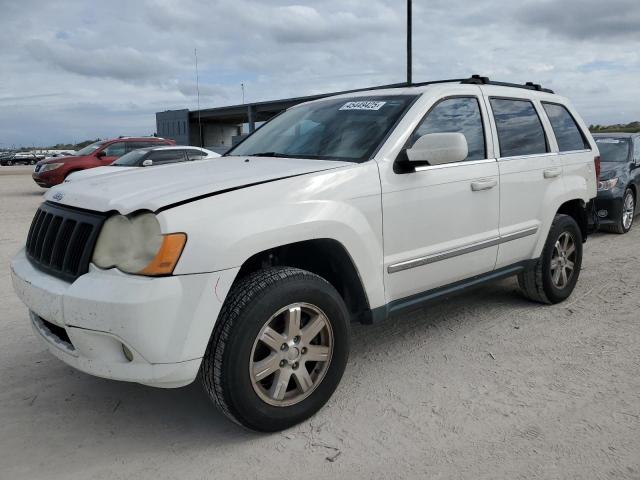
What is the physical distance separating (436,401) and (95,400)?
76.1 inches

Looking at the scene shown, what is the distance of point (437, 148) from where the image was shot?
329 cm

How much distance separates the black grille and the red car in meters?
13.0

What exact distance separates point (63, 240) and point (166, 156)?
10904 mm

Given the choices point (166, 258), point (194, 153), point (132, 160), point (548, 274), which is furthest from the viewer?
point (194, 153)

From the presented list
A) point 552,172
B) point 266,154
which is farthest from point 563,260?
point 266,154

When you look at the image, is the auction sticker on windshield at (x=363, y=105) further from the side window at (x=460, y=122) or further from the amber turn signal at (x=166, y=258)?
the amber turn signal at (x=166, y=258)

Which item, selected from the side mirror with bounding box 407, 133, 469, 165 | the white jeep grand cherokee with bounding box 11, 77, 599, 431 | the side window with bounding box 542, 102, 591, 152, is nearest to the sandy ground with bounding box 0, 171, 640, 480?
the white jeep grand cherokee with bounding box 11, 77, 599, 431

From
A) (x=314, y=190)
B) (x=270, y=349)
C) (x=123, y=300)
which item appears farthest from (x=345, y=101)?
(x=123, y=300)

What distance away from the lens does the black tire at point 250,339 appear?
2.66m

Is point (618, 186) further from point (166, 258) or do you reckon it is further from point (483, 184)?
point (166, 258)

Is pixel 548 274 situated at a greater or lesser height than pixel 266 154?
lesser

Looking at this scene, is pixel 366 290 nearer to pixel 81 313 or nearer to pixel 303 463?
pixel 303 463

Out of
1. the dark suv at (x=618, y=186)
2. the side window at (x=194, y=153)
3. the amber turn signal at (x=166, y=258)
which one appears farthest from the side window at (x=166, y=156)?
the amber turn signal at (x=166, y=258)

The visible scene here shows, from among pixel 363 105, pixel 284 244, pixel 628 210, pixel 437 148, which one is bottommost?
pixel 628 210
